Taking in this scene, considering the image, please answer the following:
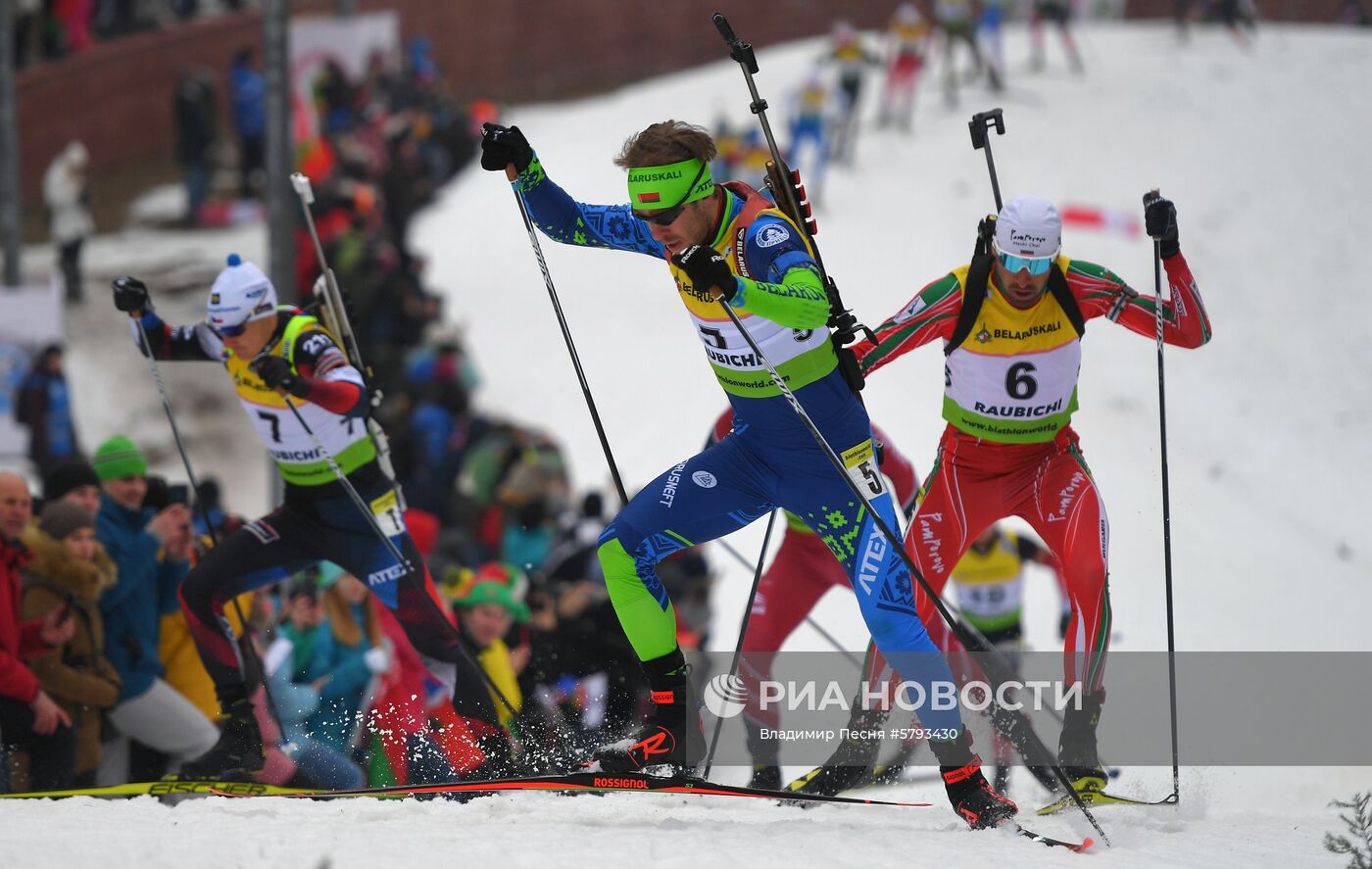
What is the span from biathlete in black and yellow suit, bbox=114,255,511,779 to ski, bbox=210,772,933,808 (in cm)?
58

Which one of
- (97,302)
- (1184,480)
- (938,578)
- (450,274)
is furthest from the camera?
(450,274)

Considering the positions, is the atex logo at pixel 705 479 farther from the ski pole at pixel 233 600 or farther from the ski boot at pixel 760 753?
the ski pole at pixel 233 600

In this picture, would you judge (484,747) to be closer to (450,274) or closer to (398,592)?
(398,592)

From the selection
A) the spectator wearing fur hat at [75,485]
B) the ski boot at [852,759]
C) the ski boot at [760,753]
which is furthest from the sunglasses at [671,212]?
the spectator wearing fur hat at [75,485]

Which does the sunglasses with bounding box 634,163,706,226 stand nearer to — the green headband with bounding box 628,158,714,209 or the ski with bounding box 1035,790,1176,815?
the green headband with bounding box 628,158,714,209

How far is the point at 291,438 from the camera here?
614 centimetres

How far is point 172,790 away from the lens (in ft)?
19.0

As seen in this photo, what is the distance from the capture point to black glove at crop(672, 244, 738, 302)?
446cm

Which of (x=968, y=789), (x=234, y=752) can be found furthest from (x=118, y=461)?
(x=968, y=789)

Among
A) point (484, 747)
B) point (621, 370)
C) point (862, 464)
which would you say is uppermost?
point (621, 370)

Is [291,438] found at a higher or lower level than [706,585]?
higher

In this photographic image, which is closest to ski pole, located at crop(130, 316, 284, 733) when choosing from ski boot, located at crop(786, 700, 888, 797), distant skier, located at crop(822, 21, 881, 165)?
ski boot, located at crop(786, 700, 888, 797)

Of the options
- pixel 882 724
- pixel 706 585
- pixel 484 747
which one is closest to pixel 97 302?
pixel 706 585

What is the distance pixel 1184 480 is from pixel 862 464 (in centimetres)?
889
